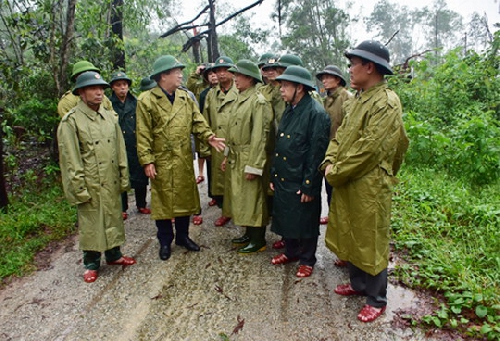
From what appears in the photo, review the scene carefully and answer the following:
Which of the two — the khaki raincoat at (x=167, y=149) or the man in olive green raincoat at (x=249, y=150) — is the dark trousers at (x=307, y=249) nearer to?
the man in olive green raincoat at (x=249, y=150)

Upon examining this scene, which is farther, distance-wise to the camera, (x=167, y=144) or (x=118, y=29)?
(x=118, y=29)

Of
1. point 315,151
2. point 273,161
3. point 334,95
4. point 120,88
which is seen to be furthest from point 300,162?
point 120,88

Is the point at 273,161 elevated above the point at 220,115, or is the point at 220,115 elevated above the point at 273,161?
the point at 220,115

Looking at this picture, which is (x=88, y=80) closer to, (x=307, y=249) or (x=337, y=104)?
(x=307, y=249)

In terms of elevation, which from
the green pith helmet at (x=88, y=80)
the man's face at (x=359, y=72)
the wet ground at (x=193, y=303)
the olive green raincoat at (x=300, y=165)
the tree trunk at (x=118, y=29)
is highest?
the tree trunk at (x=118, y=29)

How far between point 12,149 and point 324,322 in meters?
5.88

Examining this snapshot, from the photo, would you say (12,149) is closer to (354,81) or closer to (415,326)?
(354,81)

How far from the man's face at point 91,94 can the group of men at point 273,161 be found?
0.01 meters

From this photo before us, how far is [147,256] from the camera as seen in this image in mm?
3973

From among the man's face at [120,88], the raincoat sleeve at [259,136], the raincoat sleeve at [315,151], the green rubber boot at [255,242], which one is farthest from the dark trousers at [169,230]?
the man's face at [120,88]

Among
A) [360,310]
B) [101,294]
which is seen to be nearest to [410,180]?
[360,310]

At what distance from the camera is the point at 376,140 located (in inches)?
97.0

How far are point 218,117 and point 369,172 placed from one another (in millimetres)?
2537

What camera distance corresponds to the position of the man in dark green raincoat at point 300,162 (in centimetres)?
322
